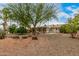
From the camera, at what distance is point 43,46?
17.1ft

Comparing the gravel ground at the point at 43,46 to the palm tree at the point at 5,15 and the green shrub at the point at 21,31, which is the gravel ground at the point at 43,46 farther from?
the palm tree at the point at 5,15

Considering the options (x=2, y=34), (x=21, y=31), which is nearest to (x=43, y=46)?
(x=21, y=31)

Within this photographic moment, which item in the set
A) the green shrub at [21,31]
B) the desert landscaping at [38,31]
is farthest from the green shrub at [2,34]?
the green shrub at [21,31]

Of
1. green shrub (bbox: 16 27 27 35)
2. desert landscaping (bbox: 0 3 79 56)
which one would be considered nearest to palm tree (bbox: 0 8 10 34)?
desert landscaping (bbox: 0 3 79 56)

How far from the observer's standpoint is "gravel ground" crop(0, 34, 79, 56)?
17.0 feet

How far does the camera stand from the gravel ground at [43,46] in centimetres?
520

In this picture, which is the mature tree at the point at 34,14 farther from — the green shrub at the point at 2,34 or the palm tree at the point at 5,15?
the green shrub at the point at 2,34

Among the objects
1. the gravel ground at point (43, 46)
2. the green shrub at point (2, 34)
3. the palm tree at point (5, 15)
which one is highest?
the palm tree at point (5, 15)

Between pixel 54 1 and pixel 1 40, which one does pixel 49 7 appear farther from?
pixel 1 40

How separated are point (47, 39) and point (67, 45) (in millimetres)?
222

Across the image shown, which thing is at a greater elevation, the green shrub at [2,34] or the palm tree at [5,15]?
the palm tree at [5,15]

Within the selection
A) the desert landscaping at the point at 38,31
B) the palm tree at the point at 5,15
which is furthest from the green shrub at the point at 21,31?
the palm tree at the point at 5,15

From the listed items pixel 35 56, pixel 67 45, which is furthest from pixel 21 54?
pixel 67 45

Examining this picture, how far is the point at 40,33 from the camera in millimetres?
5211
